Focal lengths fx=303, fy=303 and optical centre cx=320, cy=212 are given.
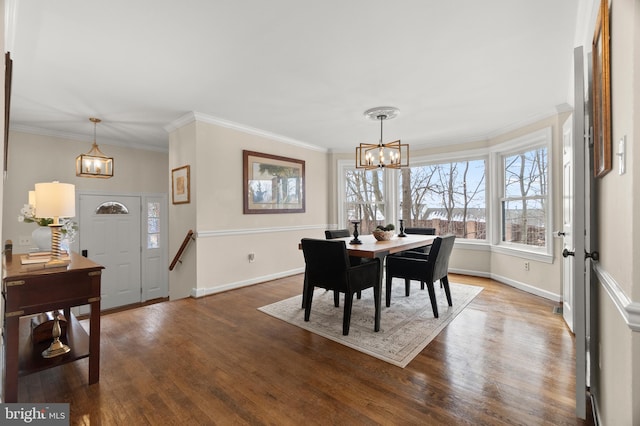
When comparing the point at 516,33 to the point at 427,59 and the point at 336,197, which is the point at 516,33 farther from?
the point at 336,197

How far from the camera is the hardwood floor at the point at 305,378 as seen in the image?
1706mm

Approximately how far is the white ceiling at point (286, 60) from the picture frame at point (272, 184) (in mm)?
719

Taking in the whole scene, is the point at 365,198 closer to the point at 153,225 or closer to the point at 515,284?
the point at 515,284

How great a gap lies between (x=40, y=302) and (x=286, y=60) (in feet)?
7.88

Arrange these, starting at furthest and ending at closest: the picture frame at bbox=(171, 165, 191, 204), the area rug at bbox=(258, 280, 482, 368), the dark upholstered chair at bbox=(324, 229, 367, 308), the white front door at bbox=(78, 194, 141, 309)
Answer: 1. the white front door at bbox=(78, 194, 141, 309)
2. the picture frame at bbox=(171, 165, 191, 204)
3. the dark upholstered chair at bbox=(324, 229, 367, 308)
4. the area rug at bbox=(258, 280, 482, 368)

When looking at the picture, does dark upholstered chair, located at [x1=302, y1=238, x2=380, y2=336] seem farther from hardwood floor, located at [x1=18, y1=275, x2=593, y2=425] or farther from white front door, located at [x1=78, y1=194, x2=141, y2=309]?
white front door, located at [x1=78, y1=194, x2=141, y2=309]

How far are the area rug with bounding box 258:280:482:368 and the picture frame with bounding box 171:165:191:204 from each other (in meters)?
1.89

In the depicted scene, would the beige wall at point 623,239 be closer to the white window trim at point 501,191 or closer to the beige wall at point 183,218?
the white window trim at point 501,191

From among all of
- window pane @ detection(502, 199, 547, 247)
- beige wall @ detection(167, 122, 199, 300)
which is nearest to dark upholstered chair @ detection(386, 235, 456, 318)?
window pane @ detection(502, 199, 547, 247)

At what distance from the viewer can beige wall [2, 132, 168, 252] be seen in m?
4.15

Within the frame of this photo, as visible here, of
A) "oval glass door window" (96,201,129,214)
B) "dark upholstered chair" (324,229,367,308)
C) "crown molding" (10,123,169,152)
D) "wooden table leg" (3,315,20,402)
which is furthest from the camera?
"oval glass door window" (96,201,129,214)

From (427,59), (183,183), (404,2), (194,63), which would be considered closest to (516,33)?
(427,59)

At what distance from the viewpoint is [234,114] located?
3.96m

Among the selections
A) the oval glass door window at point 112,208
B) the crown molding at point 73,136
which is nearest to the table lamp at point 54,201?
the crown molding at point 73,136
